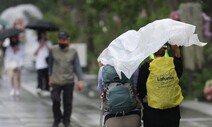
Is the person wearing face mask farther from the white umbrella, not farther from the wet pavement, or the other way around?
the white umbrella

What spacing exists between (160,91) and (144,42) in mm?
576

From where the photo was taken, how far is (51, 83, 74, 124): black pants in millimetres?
11465

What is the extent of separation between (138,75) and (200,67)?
937 cm

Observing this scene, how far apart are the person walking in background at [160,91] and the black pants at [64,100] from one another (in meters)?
4.62

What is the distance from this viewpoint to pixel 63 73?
1154cm

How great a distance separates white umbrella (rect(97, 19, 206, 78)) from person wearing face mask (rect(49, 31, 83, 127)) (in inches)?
174

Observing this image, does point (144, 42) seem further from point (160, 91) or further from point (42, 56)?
point (42, 56)

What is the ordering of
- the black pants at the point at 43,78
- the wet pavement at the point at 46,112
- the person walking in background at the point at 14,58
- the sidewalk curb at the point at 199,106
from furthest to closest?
the black pants at the point at 43,78 → the person walking in background at the point at 14,58 → the sidewalk curb at the point at 199,106 → the wet pavement at the point at 46,112

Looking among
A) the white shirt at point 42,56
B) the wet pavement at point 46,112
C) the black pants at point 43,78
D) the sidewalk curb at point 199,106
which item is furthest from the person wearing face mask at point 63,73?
the black pants at point 43,78

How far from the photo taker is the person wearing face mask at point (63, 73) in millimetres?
11500

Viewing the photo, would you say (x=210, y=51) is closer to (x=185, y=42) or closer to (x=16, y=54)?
(x=16, y=54)

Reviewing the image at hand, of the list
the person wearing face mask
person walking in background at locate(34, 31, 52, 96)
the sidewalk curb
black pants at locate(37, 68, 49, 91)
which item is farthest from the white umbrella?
black pants at locate(37, 68, 49, 91)

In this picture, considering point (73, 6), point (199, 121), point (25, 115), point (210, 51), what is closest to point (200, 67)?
point (210, 51)

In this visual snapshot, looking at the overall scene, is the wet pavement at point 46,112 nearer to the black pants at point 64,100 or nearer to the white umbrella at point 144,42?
the black pants at point 64,100
